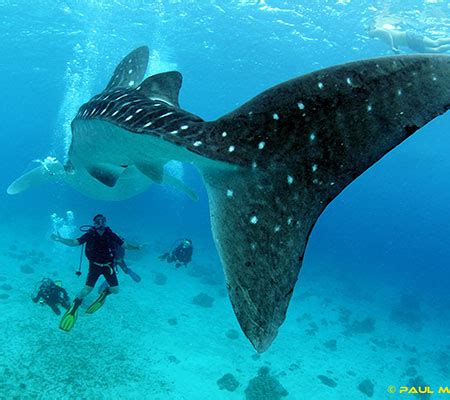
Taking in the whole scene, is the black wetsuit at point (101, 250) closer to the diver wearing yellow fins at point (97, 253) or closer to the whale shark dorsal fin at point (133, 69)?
the diver wearing yellow fins at point (97, 253)

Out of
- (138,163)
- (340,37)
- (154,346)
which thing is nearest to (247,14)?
(340,37)

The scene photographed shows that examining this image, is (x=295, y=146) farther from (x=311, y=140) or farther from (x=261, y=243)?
(x=261, y=243)

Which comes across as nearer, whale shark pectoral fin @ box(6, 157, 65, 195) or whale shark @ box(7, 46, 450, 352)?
whale shark @ box(7, 46, 450, 352)

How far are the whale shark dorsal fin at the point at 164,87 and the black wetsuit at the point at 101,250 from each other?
5044 mm

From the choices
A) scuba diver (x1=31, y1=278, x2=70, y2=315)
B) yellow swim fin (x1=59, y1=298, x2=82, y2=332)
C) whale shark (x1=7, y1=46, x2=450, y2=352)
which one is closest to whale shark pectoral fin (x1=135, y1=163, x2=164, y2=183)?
whale shark (x1=7, y1=46, x2=450, y2=352)

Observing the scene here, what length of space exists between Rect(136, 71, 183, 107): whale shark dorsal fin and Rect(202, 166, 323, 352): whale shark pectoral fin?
94.0 inches

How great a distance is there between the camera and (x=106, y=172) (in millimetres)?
→ 6000

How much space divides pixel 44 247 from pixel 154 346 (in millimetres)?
18209

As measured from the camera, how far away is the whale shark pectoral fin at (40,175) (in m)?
8.09

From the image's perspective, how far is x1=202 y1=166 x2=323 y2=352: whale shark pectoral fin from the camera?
2.20m

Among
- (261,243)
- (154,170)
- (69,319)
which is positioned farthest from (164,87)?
(69,319)

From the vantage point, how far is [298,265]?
7.41ft

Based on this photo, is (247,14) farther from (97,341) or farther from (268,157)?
(268,157)

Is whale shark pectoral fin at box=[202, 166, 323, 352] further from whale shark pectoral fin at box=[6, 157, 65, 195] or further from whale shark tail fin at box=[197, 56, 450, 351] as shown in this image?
whale shark pectoral fin at box=[6, 157, 65, 195]
